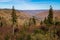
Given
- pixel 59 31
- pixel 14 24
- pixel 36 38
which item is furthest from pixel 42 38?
pixel 14 24

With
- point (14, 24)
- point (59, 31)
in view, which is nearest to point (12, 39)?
point (59, 31)

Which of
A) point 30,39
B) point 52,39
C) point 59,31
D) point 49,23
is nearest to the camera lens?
point 30,39

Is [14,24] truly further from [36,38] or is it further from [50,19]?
[36,38]

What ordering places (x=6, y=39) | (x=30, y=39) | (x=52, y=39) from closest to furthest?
(x=30, y=39) < (x=52, y=39) < (x=6, y=39)

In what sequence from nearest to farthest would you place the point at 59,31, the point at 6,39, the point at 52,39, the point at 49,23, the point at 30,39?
the point at 30,39 < the point at 52,39 < the point at 6,39 < the point at 59,31 < the point at 49,23

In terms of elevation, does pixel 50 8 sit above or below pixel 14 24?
above

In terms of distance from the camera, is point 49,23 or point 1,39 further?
point 49,23

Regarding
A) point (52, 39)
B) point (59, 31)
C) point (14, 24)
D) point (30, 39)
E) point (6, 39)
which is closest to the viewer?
point (30, 39)

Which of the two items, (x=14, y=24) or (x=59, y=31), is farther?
(x=14, y=24)

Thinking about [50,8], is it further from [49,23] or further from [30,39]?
[30,39]
